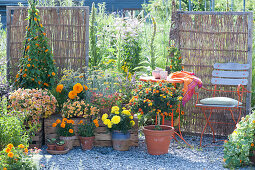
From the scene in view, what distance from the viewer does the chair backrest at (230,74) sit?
16.1ft

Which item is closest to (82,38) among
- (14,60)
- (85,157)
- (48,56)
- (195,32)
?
(48,56)

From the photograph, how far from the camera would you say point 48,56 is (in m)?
5.11

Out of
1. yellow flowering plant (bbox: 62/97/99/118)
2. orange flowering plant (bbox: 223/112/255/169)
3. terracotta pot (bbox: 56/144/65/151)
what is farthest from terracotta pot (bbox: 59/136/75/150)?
orange flowering plant (bbox: 223/112/255/169)

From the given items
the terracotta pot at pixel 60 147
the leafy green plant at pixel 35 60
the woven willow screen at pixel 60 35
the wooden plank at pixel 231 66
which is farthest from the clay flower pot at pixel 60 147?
the wooden plank at pixel 231 66

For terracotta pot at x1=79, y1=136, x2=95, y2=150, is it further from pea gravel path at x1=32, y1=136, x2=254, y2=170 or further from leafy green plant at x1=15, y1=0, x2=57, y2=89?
leafy green plant at x1=15, y1=0, x2=57, y2=89

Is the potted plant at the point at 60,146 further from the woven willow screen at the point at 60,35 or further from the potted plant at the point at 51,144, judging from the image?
the woven willow screen at the point at 60,35

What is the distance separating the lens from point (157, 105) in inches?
161

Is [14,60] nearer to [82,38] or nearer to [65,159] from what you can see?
[82,38]

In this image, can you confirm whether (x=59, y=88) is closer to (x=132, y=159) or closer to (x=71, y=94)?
(x=71, y=94)

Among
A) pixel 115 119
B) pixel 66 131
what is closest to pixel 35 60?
pixel 66 131

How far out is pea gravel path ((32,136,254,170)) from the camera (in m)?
3.80

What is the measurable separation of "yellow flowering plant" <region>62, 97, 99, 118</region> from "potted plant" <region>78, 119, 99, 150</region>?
125mm

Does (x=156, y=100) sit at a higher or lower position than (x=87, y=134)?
higher

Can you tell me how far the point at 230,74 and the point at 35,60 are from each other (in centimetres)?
284
